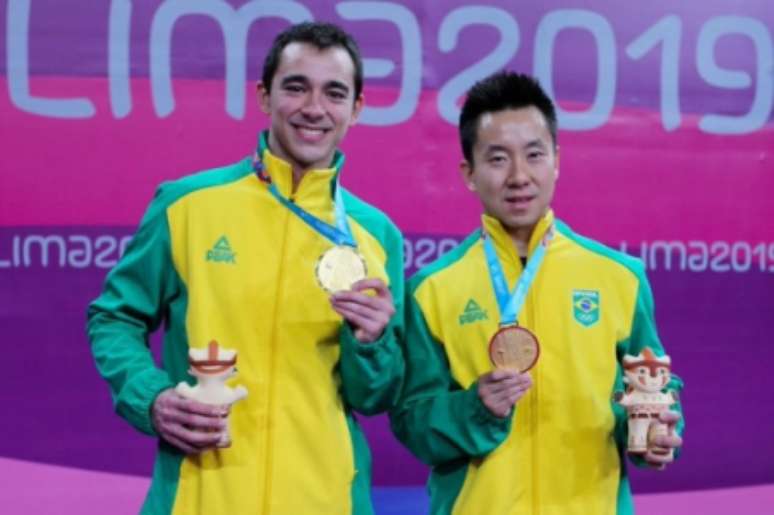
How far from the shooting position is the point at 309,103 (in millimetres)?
2463

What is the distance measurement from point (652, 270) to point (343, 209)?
1746 millimetres

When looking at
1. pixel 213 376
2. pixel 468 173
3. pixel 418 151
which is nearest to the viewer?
pixel 213 376

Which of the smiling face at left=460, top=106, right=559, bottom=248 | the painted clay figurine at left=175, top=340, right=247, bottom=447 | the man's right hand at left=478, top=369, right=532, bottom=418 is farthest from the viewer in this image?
the smiling face at left=460, top=106, right=559, bottom=248

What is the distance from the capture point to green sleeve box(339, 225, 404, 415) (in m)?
2.32

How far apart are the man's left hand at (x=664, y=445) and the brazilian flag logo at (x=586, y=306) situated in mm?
264

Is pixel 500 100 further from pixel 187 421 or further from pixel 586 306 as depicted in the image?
pixel 187 421

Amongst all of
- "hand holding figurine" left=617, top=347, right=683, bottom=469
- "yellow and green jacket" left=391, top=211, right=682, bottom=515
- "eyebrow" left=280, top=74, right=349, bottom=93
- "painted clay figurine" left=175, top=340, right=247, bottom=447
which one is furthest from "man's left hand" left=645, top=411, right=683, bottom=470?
"eyebrow" left=280, top=74, right=349, bottom=93

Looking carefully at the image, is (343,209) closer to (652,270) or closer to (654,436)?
(654,436)

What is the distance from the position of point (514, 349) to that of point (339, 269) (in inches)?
13.2

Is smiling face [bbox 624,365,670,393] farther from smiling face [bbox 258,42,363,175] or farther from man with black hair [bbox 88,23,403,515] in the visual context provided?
smiling face [bbox 258,42,363,175]

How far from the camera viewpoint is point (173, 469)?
2371 millimetres

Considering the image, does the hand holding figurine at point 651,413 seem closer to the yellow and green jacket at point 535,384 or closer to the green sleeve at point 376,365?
the yellow and green jacket at point 535,384

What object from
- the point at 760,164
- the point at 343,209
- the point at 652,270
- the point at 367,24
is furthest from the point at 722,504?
the point at 343,209

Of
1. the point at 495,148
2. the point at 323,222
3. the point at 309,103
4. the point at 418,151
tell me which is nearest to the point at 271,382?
the point at 323,222
